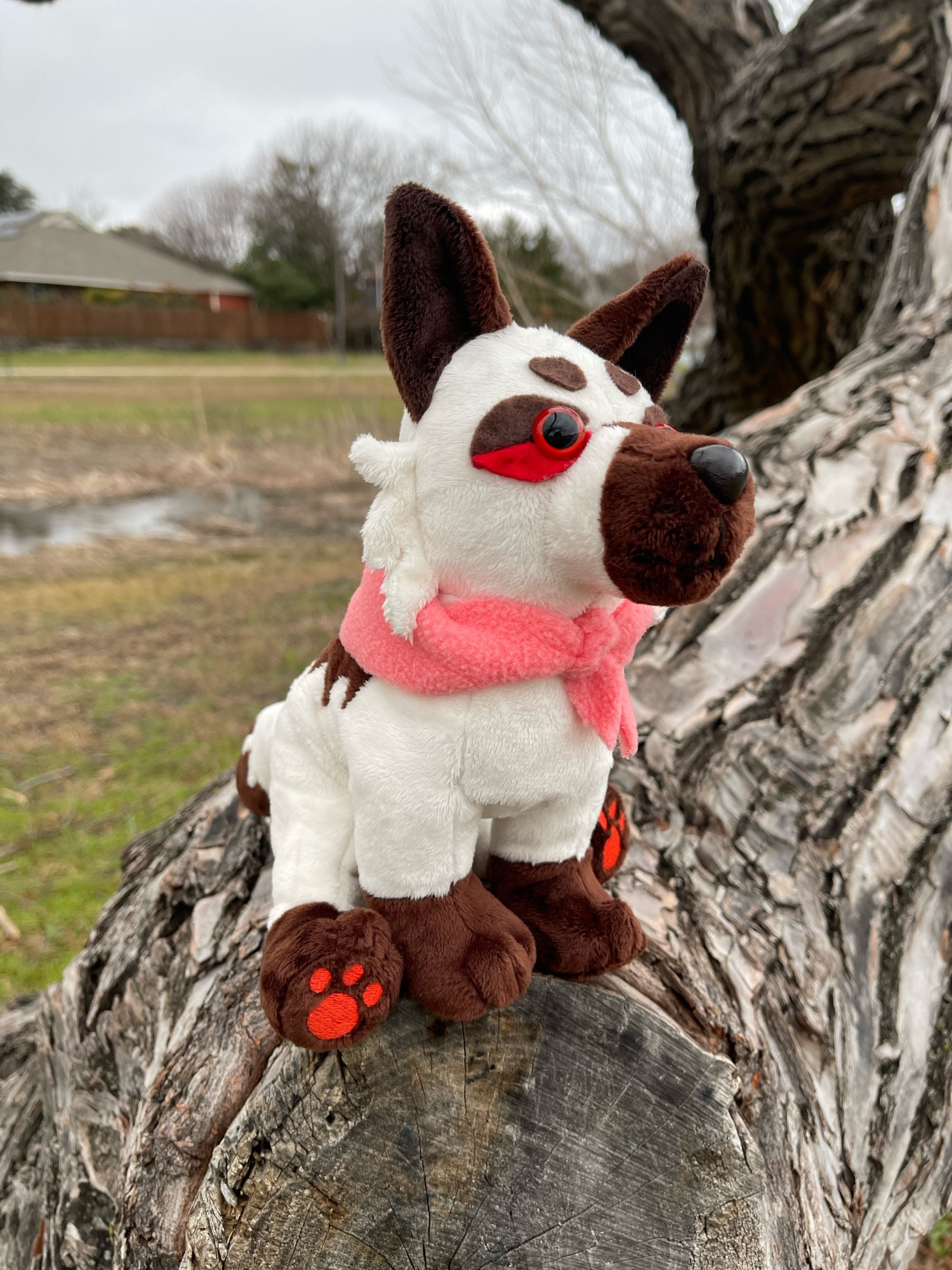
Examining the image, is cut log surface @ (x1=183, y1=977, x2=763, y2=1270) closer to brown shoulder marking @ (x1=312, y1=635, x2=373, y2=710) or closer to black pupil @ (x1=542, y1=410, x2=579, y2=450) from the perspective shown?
brown shoulder marking @ (x1=312, y1=635, x2=373, y2=710)

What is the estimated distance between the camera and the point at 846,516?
1926mm

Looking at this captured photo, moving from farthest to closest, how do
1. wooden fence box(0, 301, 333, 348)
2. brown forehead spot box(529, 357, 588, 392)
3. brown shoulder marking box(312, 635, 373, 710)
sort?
wooden fence box(0, 301, 333, 348), brown shoulder marking box(312, 635, 373, 710), brown forehead spot box(529, 357, 588, 392)

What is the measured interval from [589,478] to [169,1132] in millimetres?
1010

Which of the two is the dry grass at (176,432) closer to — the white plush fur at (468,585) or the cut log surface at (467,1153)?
the white plush fur at (468,585)

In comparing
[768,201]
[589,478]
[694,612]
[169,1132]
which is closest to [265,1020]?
[169,1132]

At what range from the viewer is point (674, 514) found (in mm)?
826

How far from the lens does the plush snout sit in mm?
822

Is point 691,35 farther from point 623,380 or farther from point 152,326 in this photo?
point 152,326

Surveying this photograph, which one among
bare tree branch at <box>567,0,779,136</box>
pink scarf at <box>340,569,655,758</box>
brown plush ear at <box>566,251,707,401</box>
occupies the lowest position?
pink scarf at <box>340,569,655,758</box>

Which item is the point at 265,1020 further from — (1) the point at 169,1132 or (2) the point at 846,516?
(2) the point at 846,516

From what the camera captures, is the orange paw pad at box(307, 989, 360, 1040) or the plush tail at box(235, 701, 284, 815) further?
the plush tail at box(235, 701, 284, 815)

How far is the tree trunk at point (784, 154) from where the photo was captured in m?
3.10

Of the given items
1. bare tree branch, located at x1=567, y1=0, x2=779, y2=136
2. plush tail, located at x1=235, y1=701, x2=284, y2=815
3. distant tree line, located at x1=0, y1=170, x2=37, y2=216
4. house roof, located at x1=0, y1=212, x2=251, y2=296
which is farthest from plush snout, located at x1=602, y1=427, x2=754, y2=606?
distant tree line, located at x1=0, y1=170, x2=37, y2=216

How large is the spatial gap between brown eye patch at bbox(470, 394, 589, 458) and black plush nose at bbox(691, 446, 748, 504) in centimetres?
16
